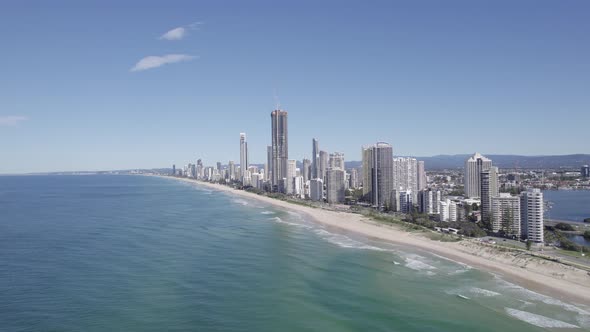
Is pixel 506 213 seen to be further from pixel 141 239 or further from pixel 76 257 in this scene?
pixel 76 257

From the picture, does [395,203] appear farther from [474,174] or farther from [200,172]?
[200,172]

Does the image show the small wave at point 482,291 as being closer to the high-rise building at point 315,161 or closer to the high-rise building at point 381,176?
the high-rise building at point 381,176

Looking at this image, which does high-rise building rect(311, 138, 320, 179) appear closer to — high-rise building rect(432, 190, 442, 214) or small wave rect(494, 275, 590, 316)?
high-rise building rect(432, 190, 442, 214)

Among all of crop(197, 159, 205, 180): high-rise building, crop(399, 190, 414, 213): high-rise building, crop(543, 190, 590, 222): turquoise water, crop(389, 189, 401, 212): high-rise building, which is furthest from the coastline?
crop(197, 159, 205, 180): high-rise building

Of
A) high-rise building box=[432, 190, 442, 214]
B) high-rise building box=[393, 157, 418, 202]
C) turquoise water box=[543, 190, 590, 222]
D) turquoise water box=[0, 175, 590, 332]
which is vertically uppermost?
high-rise building box=[393, 157, 418, 202]

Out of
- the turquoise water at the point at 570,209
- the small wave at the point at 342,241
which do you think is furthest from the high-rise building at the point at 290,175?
the small wave at the point at 342,241

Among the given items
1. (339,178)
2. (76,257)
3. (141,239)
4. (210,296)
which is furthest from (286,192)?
(210,296)
